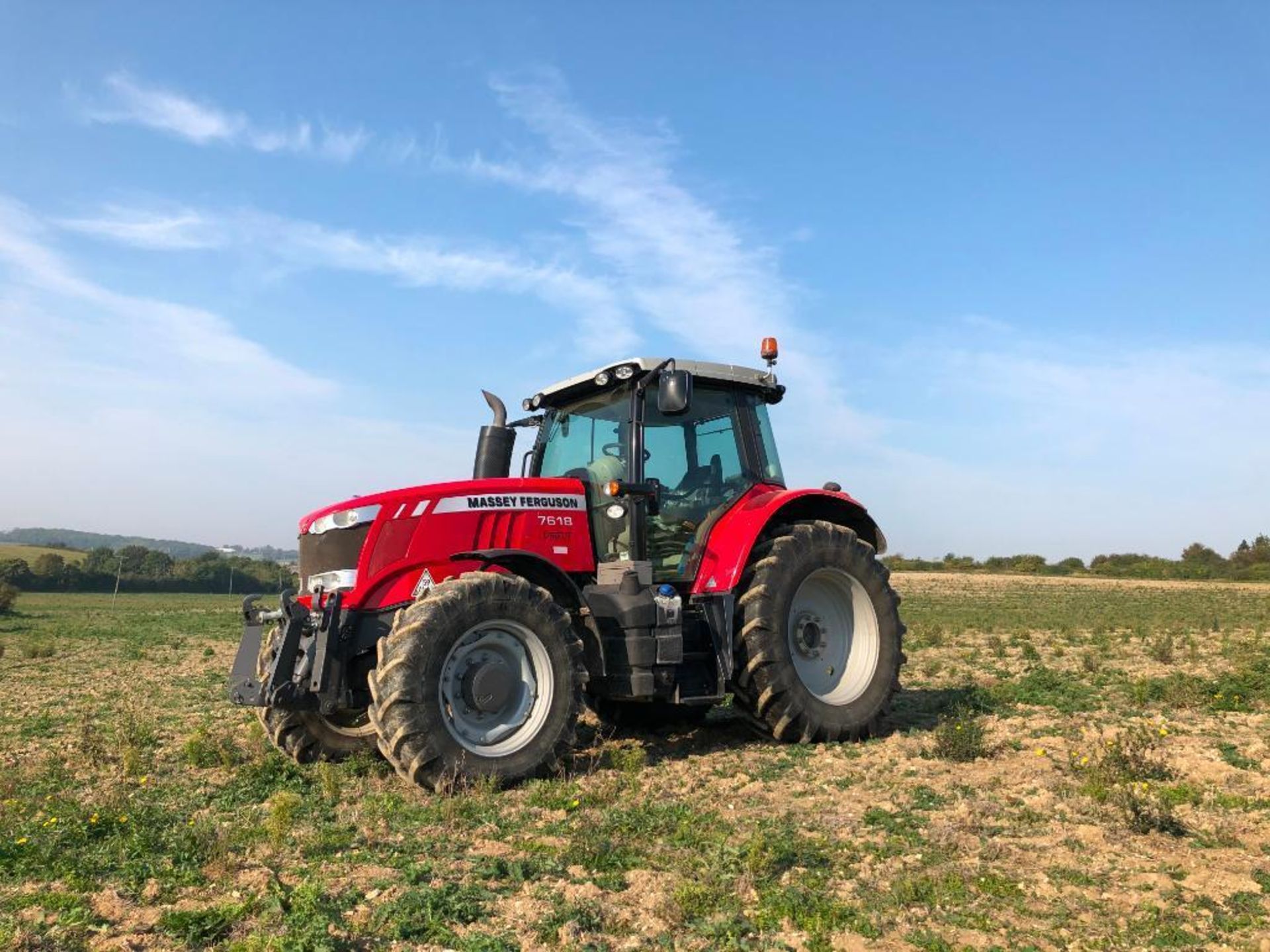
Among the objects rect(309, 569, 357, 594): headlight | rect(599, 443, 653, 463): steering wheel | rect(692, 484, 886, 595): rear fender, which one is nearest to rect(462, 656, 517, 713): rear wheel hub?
rect(309, 569, 357, 594): headlight

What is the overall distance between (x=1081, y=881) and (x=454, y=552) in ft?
12.6

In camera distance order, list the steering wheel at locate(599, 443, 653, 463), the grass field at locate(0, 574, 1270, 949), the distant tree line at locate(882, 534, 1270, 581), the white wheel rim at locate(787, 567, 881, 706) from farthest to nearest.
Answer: the distant tree line at locate(882, 534, 1270, 581) < the white wheel rim at locate(787, 567, 881, 706) < the steering wheel at locate(599, 443, 653, 463) < the grass field at locate(0, 574, 1270, 949)

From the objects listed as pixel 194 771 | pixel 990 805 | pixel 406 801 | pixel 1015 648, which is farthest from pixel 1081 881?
pixel 1015 648

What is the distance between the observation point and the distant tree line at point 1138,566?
2228 inches

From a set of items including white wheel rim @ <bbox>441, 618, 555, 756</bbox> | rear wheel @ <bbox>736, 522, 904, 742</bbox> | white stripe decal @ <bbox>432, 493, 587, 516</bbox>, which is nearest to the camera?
white wheel rim @ <bbox>441, 618, 555, 756</bbox>

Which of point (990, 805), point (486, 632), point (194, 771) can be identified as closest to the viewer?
point (990, 805)

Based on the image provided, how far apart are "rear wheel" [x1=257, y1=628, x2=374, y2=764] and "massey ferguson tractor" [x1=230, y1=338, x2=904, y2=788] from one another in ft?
0.05

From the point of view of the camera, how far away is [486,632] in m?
5.83

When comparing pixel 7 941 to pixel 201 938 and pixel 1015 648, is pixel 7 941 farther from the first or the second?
pixel 1015 648

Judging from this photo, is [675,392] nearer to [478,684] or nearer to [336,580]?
[478,684]

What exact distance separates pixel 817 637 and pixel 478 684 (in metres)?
2.92

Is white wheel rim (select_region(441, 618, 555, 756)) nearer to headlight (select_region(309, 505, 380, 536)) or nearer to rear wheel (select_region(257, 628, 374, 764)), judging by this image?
rear wheel (select_region(257, 628, 374, 764))

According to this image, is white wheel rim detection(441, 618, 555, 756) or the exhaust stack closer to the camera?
white wheel rim detection(441, 618, 555, 756)

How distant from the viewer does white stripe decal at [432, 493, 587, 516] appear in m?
6.12
